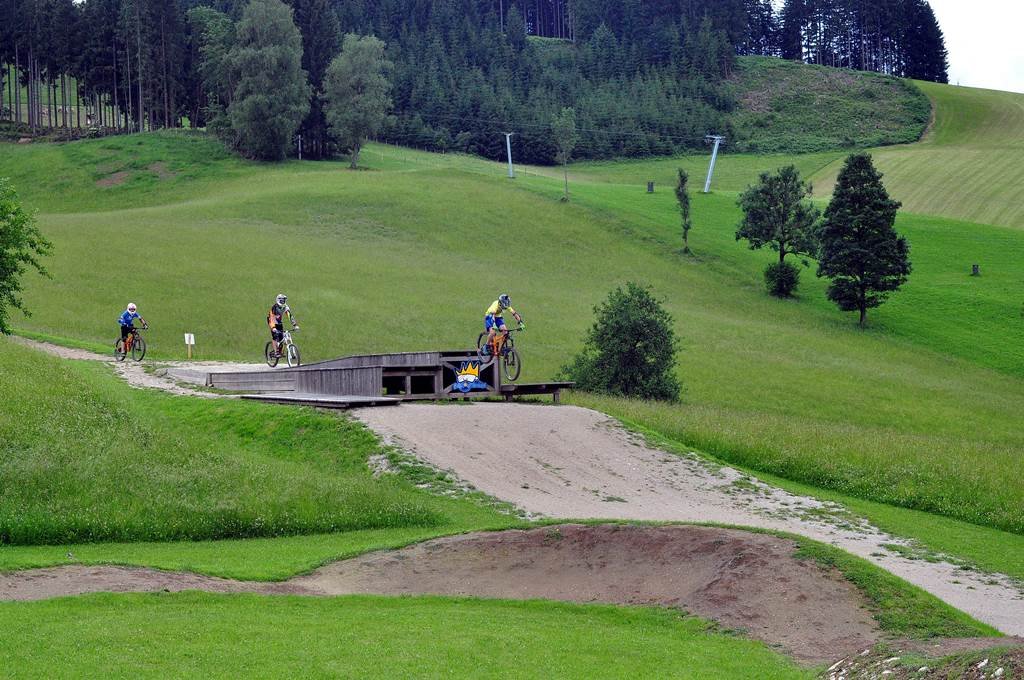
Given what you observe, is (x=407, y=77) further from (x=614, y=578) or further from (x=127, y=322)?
(x=614, y=578)

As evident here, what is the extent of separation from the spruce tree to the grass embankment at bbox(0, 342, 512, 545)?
83.9 metres

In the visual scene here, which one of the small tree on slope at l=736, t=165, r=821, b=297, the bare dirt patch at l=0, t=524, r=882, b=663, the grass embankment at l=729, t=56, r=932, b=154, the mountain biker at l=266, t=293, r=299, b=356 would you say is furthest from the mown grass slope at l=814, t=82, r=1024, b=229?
the bare dirt patch at l=0, t=524, r=882, b=663

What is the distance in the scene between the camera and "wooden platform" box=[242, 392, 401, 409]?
31.1 metres

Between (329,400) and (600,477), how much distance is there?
8912 millimetres

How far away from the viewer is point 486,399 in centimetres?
3453

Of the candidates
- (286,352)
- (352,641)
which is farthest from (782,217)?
(352,641)

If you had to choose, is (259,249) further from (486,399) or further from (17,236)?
(486,399)

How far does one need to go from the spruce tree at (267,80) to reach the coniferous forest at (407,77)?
4.74 meters

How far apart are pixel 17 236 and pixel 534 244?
159ft

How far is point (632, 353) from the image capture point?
4416 cm

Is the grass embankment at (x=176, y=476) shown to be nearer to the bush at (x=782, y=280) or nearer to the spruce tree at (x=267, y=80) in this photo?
the bush at (x=782, y=280)

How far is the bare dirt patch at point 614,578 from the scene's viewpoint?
16.0 meters

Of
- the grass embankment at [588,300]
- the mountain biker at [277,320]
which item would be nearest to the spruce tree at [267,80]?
the grass embankment at [588,300]

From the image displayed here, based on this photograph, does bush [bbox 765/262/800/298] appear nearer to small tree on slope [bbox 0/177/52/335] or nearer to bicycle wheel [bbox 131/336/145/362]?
bicycle wheel [bbox 131/336/145/362]
